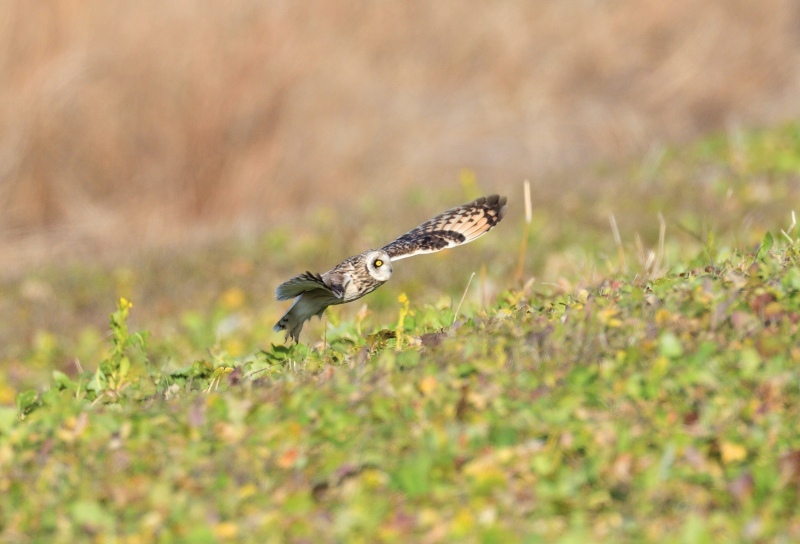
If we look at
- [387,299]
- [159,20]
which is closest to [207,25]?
[159,20]

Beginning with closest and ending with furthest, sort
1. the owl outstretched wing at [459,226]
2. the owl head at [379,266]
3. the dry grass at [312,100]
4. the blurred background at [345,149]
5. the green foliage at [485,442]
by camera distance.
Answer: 1. the green foliage at [485,442]
2. the owl head at [379,266]
3. the owl outstretched wing at [459,226]
4. the blurred background at [345,149]
5. the dry grass at [312,100]

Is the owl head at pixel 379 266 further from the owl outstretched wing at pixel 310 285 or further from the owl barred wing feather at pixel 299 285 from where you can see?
the owl barred wing feather at pixel 299 285

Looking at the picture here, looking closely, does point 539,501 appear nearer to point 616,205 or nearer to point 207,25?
point 616,205

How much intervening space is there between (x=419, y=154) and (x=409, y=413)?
13.0 m

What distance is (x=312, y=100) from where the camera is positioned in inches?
562

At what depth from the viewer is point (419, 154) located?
16.6m

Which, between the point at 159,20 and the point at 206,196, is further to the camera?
the point at 206,196

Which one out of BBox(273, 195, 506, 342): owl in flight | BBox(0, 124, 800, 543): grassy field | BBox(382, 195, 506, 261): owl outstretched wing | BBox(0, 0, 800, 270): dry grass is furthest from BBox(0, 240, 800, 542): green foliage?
BBox(0, 0, 800, 270): dry grass

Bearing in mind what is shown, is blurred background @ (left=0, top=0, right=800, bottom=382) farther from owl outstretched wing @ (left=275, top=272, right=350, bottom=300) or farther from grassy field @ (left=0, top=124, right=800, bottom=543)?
grassy field @ (left=0, top=124, right=800, bottom=543)

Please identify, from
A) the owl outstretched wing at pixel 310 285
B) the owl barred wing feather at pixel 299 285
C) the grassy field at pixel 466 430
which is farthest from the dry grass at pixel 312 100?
the grassy field at pixel 466 430

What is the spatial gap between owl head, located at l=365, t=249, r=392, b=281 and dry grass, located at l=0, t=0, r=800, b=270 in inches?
254

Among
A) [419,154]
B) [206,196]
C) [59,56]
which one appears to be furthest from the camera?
[419,154]

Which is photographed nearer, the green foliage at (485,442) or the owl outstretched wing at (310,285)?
the green foliage at (485,442)

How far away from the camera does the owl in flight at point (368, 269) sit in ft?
18.6
